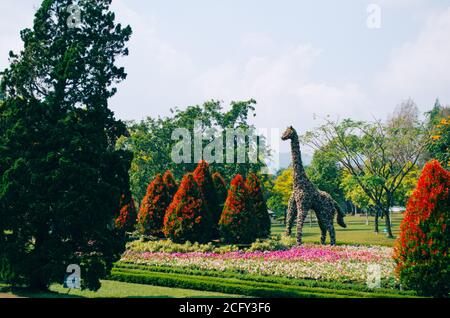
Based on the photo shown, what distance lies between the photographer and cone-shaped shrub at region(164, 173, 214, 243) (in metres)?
23.4

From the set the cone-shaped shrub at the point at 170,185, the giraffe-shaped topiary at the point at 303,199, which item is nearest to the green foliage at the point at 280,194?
the cone-shaped shrub at the point at 170,185

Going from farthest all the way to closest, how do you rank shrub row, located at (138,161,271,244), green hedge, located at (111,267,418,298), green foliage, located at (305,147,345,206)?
green foliage, located at (305,147,345,206) → shrub row, located at (138,161,271,244) → green hedge, located at (111,267,418,298)

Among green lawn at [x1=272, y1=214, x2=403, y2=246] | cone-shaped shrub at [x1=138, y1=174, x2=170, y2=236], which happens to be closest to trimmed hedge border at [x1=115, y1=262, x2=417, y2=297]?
cone-shaped shrub at [x1=138, y1=174, x2=170, y2=236]

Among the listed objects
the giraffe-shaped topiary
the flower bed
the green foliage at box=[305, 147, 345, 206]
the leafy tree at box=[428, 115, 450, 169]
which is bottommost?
the flower bed

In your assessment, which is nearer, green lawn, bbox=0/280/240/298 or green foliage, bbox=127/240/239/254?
green lawn, bbox=0/280/240/298

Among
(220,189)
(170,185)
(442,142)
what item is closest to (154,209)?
(170,185)

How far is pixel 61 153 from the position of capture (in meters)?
11.7

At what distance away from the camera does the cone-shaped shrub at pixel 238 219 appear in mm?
23219

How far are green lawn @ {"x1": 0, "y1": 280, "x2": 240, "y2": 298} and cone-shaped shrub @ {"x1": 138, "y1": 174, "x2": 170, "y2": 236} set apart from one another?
34.5 ft

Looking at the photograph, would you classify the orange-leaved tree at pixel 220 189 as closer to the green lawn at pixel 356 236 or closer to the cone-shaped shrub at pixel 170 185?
the cone-shaped shrub at pixel 170 185

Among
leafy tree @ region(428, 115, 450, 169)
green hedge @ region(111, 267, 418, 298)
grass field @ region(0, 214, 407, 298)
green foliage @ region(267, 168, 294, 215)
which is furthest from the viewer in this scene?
green foliage @ region(267, 168, 294, 215)

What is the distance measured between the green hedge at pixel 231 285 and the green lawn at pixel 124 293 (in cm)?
28

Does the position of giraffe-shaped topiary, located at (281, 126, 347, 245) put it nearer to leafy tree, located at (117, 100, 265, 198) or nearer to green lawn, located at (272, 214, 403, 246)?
green lawn, located at (272, 214, 403, 246)
